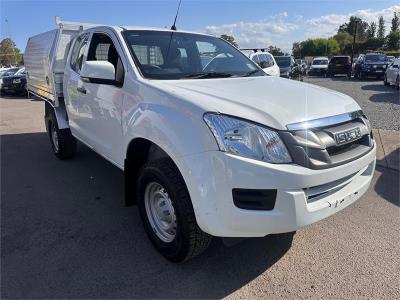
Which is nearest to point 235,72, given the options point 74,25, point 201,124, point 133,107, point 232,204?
point 133,107

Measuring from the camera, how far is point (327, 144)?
8.54 ft

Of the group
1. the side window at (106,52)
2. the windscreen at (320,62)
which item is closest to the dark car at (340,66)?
the windscreen at (320,62)

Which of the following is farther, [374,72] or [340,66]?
[340,66]

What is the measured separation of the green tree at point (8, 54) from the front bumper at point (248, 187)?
257 ft

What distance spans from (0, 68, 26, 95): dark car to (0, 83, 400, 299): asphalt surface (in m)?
17.6

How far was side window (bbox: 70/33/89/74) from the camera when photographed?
4.72 meters

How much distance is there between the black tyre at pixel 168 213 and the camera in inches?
108

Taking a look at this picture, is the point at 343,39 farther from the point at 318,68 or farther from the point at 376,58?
the point at 376,58

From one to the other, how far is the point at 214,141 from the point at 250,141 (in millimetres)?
237

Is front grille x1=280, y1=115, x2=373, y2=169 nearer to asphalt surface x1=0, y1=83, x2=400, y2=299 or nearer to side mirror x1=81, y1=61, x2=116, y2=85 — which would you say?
asphalt surface x1=0, y1=83, x2=400, y2=299

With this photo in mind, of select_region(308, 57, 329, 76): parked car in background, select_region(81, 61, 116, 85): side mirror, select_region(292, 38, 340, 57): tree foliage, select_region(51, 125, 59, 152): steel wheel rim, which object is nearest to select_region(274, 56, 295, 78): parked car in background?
select_region(308, 57, 329, 76): parked car in background

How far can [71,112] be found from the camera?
203 inches

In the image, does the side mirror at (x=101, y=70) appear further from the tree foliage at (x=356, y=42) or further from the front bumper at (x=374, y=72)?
the tree foliage at (x=356, y=42)

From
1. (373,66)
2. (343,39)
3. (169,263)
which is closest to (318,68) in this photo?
(373,66)
